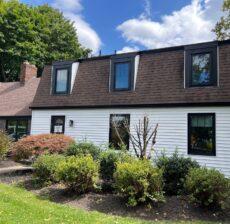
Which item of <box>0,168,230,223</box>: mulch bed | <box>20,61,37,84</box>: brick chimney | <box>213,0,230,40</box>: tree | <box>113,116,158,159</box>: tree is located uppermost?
<box>213,0,230,40</box>: tree

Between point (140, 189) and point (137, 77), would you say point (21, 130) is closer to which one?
point (137, 77)

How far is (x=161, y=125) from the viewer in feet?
51.7

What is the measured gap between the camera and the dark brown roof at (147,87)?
14.8 meters

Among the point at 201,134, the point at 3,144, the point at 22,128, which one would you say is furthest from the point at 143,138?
the point at 22,128

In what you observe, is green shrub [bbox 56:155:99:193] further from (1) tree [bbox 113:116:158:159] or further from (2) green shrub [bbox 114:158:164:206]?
(1) tree [bbox 113:116:158:159]

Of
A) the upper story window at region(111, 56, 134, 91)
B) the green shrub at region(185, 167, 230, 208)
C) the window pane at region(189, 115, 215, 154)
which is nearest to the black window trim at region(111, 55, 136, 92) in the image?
the upper story window at region(111, 56, 134, 91)

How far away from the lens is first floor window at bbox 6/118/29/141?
21.9 metres

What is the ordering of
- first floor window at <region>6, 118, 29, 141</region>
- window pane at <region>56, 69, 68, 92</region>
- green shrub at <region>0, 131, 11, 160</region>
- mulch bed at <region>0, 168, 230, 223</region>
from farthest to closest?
first floor window at <region>6, 118, 29, 141</region> < window pane at <region>56, 69, 68, 92</region> < green shrub at <region>0, 131, 11, 160</region> < mulch bed at <region>0, 168, 230, 223</region>

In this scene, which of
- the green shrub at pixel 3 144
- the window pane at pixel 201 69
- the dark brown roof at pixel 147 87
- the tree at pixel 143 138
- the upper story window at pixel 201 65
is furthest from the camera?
the green shrub at pixel 3 144

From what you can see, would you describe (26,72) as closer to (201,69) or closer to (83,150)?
(83,150)

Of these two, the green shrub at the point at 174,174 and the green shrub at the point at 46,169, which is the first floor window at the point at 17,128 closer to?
the green shrub at the point at 46,169

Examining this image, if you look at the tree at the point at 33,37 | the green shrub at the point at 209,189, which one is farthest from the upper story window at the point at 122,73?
the tree at the point at 33,37

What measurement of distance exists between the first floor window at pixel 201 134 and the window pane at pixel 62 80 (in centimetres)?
782

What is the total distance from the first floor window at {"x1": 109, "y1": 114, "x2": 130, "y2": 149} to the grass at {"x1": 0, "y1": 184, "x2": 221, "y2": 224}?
790 centimetres
